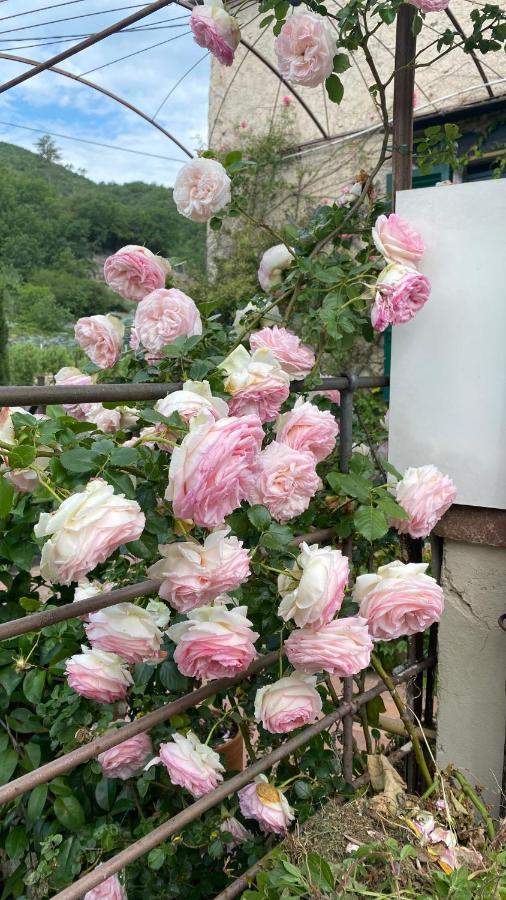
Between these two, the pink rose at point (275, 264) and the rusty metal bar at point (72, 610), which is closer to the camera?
the rusty metal bar at point (72, 610)

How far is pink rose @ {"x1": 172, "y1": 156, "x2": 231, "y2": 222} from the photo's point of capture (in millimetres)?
1372

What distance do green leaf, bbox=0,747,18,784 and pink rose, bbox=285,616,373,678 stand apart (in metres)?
0.60

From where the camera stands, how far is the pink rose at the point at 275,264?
1525 millimetres

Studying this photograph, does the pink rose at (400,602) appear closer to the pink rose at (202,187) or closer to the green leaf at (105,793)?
the green leaf at (105,793)

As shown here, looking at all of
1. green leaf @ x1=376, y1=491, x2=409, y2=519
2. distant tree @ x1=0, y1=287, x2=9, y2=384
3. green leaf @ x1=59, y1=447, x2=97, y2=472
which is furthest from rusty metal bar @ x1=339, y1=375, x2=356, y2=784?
distant tree @ x1=0, y1=287, x2=9, y2=384

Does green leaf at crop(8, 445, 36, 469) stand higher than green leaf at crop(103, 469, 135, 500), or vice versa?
green leaf at crop(8, 445, 36, 469)

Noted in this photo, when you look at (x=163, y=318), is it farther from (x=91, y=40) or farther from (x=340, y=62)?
(x=91, y=40)

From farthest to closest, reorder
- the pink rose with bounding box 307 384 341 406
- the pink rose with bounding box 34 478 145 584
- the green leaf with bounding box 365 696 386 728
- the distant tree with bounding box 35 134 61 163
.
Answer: the distant tree with bounding box 35 134 61 163
the green leaf with bounding box 365 696 386 728
the pink rose with bounding box 307 384 341 406
the pink rose with bounding box 34 478 145 584

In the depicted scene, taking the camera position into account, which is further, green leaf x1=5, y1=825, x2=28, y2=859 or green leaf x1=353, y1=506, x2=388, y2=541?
green leaf x1=5, y1=825, x2=28, y2=859

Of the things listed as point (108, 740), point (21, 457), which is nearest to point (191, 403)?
point (21, 457)

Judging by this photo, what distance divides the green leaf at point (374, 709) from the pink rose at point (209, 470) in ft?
3.34

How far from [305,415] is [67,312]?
2242cm

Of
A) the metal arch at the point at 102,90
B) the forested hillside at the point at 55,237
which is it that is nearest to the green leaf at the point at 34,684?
the metal arch at the point at 102,90

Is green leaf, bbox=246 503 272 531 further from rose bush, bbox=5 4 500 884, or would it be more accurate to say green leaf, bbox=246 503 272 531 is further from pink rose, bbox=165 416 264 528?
pink rose, bbox=165 416 264 528
